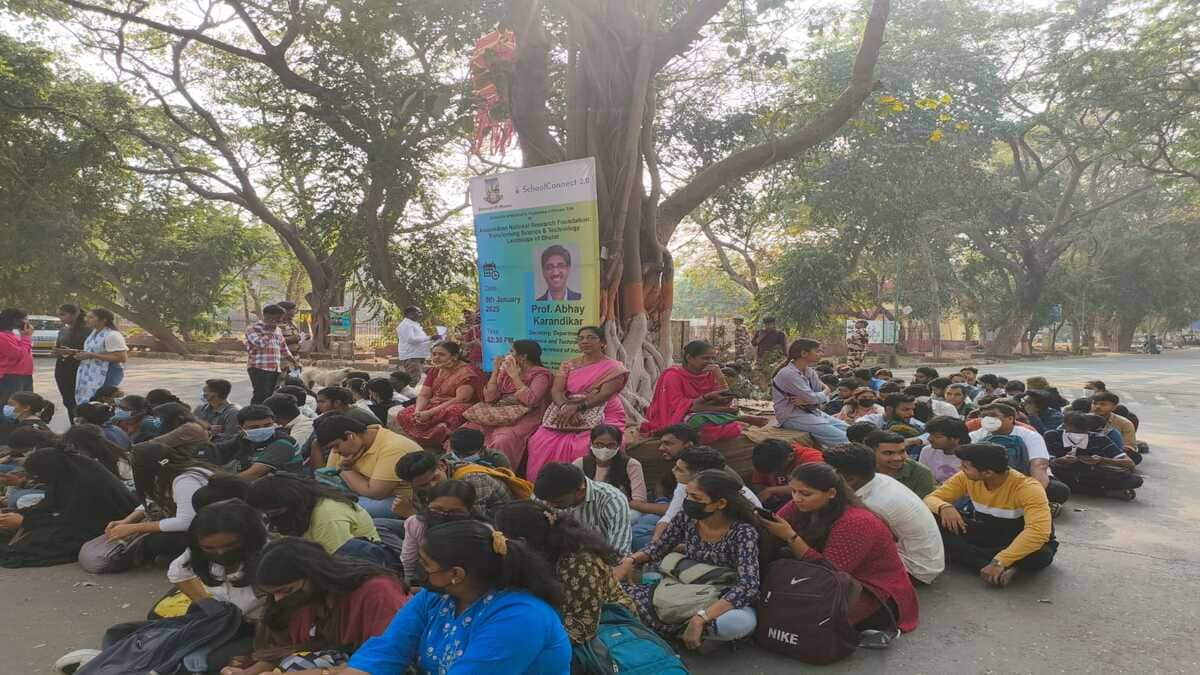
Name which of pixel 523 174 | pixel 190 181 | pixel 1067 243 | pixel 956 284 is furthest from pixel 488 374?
pixel 1067 243

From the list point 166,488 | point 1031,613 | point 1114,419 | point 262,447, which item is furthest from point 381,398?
point 1114,419

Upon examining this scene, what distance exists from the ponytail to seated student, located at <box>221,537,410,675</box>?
22.2 inches

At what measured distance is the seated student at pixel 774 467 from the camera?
4832 millimetres

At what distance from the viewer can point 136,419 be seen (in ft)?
21.3

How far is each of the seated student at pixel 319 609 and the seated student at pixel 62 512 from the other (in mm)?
2591

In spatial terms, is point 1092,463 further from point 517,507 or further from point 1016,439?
point 517,507

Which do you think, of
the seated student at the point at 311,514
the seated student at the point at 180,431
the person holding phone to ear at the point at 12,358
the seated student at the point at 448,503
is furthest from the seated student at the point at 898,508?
the person holding phone to ear at the point at 12,358

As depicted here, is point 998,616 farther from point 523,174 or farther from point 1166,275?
point 1166,275

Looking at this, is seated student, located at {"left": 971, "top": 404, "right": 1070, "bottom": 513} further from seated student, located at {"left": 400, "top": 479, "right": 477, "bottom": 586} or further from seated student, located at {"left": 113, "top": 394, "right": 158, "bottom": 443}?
seated student, located at {"left": 113, "top": 394, "right": 158, "bottom": 443}

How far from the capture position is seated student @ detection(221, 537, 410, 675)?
2.72 m

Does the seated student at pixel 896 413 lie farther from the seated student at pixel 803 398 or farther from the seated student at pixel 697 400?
the seated student at pixel 697 400

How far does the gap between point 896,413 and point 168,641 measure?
5.68 m

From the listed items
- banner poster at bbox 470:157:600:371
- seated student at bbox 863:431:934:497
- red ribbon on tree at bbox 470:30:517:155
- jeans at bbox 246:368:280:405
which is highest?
red ribbon on tree at bbox 470:30:517:155

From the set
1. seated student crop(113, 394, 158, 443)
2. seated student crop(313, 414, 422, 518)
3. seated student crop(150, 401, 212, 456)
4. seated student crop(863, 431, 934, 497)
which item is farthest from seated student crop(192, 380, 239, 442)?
seated student crop(863, 431, 934, 497)
